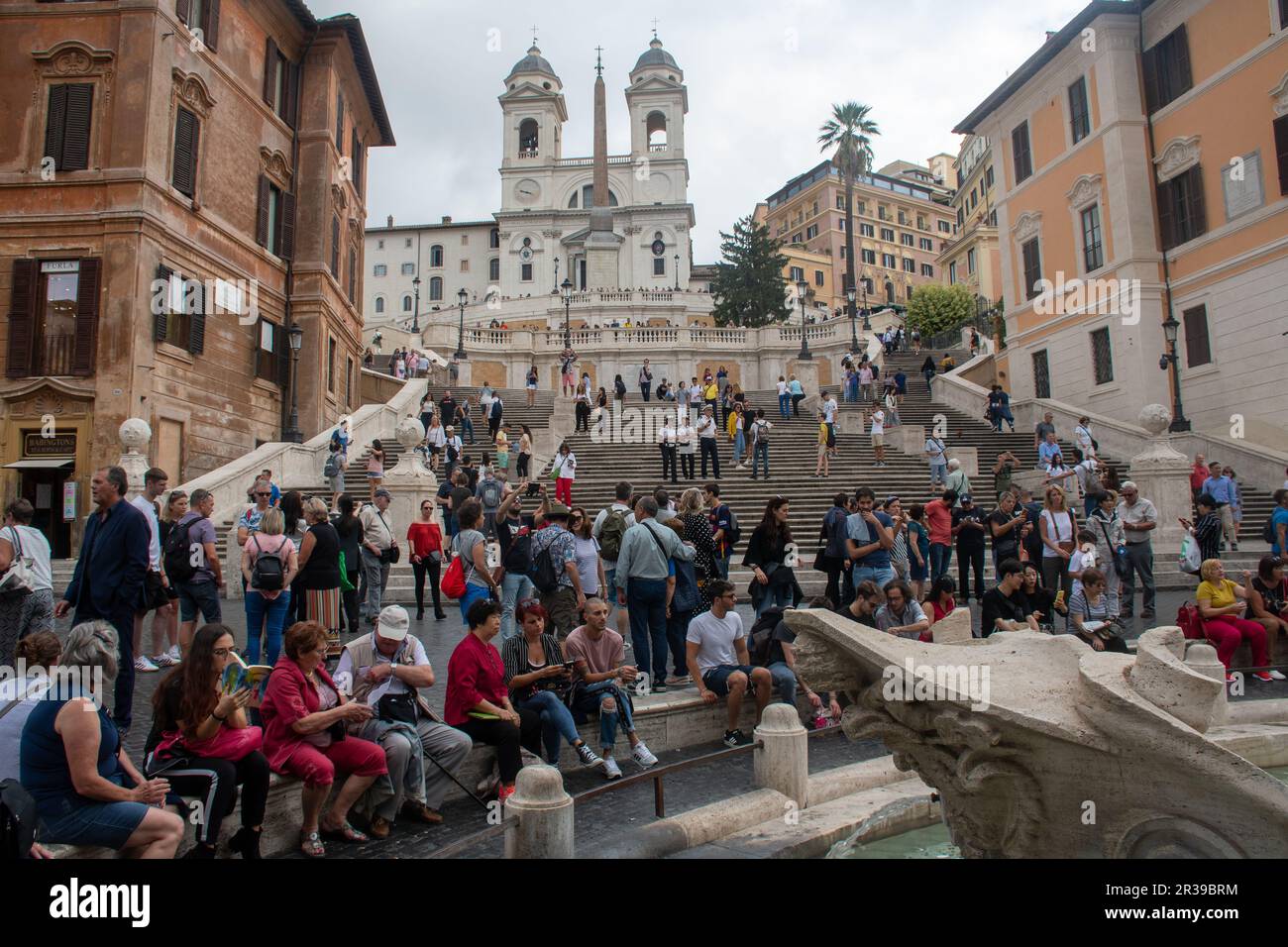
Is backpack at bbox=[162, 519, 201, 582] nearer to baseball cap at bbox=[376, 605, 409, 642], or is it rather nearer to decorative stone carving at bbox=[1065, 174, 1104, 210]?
baseball cap at bbox=[376, 605, 409, 642]

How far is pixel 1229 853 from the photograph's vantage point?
335 cm

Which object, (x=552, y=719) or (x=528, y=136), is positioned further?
(x=528, y=136)

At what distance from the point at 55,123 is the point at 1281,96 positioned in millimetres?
28792

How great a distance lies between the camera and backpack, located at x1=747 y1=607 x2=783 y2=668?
24.3 ft

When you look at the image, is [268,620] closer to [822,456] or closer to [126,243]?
[822,456]

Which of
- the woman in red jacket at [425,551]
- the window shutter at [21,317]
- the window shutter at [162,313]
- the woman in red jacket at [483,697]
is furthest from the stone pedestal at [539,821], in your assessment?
the window shutter at [21,317]

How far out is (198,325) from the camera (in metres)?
21.3

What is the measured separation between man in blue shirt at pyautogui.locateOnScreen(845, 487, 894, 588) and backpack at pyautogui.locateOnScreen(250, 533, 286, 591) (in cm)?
586

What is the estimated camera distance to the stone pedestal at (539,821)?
391 centimetres

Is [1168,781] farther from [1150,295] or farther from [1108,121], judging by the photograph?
[1108,121]

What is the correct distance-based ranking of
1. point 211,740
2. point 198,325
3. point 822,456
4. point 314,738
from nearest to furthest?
point 211,740 → point 314,738 → point 822,456 → point 198,325

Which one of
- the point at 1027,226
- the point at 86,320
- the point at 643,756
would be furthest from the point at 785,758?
the point at 1027,226
